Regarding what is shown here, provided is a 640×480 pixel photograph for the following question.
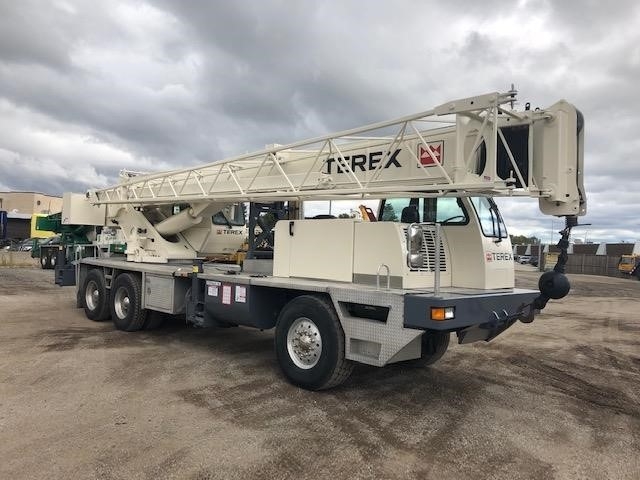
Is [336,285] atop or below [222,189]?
below

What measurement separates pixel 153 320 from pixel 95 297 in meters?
2.03

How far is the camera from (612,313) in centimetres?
1559

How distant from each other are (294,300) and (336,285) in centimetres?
61

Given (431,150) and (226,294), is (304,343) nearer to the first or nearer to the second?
(226,294)

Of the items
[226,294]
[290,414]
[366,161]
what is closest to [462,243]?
[366,161]

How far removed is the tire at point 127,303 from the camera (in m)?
9.47

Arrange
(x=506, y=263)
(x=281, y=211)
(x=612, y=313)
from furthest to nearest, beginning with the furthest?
(x=612, y=313)
(x=281, y=211)
(x=506, y=263)

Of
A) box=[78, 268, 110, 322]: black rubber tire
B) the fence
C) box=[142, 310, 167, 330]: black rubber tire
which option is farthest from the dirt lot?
the fence

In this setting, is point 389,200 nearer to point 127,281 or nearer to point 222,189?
point 222,189

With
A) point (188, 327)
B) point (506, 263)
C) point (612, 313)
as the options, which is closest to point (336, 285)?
point (506, 263)

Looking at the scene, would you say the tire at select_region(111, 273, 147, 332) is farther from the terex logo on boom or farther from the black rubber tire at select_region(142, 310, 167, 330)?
the terex logo on boom

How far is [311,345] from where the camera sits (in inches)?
238

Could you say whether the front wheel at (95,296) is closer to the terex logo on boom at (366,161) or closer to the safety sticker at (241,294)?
the safety sticker at (241,294)

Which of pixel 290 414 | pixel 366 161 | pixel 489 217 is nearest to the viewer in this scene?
pixel 290 414
